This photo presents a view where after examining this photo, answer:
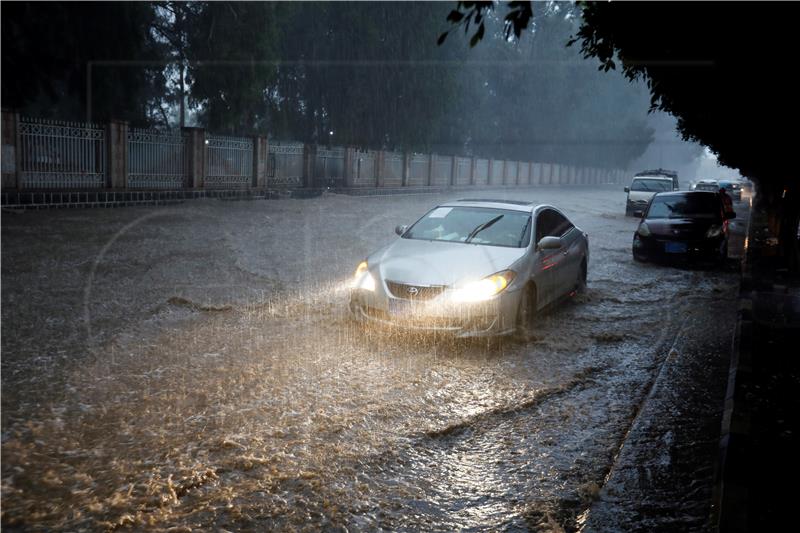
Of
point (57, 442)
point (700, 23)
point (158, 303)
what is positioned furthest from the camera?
point (158, 303)

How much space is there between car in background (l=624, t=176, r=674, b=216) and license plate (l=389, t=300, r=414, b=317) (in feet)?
81.5

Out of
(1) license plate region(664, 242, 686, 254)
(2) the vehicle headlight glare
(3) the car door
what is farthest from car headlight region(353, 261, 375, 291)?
(2) the vehicle headlight glare

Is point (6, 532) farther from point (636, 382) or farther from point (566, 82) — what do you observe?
point (566, 82)

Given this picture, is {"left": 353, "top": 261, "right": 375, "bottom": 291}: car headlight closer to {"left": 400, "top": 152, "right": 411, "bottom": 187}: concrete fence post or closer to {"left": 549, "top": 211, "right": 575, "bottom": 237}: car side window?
{"left": 549, "top": 211, "right": 575, "bottom": 237}: car side window

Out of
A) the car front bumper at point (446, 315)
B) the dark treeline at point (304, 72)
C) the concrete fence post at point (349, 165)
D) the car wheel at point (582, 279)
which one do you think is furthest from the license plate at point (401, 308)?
the concrete fence post at point (349, 165)

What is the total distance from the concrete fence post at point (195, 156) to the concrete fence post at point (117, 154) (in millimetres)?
2878

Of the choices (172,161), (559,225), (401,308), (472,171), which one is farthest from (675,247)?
(472,171)

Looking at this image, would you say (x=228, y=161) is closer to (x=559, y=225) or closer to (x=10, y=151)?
→ (x=10, y=151)

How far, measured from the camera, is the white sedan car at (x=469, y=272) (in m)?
6.89

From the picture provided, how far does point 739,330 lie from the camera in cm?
755

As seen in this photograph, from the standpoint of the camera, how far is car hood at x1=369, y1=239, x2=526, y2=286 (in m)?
7.02

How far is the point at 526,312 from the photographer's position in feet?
25.2

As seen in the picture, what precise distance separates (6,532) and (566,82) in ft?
234

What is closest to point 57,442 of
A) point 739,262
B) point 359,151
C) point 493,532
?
point 493,532
